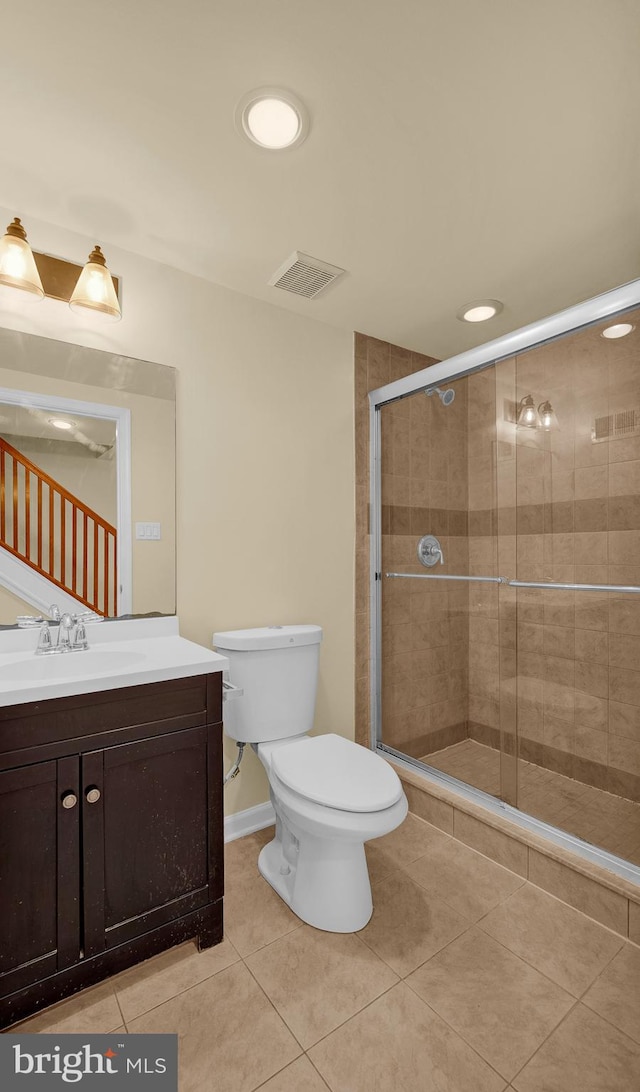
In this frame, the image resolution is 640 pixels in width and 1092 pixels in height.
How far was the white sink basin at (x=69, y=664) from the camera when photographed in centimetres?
137

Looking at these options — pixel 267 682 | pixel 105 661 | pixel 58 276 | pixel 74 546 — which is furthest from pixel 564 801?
pixel 58 276

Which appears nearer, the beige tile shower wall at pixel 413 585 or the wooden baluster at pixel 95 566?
the wooden baluster at pixel 95 566

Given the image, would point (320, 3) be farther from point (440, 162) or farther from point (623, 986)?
point (623, 986)

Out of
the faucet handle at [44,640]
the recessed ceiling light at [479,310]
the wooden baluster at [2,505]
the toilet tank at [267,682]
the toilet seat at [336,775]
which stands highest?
the recessed ceiling light at [479,310]

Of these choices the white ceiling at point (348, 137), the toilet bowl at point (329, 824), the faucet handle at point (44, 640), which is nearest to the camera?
the white ceiling at point (348, 137)

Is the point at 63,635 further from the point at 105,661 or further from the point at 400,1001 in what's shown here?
the point at 400,1001

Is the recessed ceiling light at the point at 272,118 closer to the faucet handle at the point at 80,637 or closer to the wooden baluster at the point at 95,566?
the wooden baluster at the point at 95,566

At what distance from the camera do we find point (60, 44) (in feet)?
3.56

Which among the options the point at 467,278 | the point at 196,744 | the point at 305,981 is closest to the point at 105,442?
the point at 196,744

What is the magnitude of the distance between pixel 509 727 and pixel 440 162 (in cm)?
198

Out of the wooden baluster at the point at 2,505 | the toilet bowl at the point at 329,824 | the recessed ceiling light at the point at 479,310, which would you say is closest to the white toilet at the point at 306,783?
the toilet bowl at the point at 329,824

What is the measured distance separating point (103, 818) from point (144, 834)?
0.12 meters

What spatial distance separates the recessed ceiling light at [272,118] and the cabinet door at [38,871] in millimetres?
1635

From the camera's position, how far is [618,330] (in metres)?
1.61
